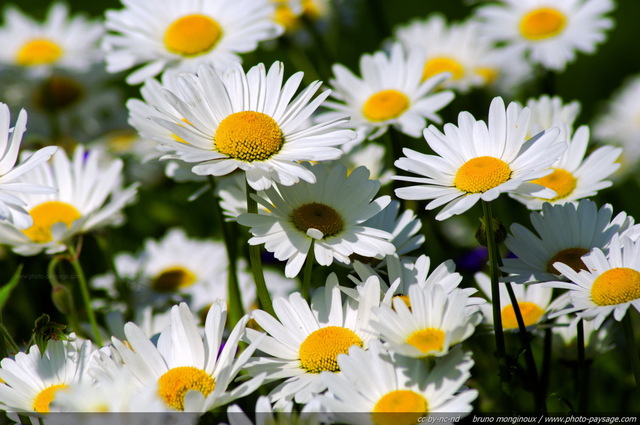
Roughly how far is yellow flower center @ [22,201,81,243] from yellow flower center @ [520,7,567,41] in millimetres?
1740

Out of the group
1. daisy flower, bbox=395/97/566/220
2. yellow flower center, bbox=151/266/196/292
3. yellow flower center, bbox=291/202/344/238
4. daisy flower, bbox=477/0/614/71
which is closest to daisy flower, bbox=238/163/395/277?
yellow flower center, bbox=291/202/344/238

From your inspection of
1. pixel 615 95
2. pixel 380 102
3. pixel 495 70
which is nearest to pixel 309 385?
pixel 380 102

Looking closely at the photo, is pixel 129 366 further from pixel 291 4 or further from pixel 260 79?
pixel 291 4

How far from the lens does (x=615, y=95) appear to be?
3.67 meters

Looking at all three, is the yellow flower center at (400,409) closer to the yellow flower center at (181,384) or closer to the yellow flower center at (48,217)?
the yellow flower center at (181,384)

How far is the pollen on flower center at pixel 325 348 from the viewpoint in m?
1.28

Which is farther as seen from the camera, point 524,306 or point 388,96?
point 388,96

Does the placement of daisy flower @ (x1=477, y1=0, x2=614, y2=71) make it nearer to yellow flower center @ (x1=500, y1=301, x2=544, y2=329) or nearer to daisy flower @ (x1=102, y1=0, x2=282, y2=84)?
daisy flower @ (x1=102, y1=0, x2=282, y2=84)

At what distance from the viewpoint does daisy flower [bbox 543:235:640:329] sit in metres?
1.25

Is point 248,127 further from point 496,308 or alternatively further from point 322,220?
point 496,308

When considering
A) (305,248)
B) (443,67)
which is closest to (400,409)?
(305,248)

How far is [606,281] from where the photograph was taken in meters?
1.27

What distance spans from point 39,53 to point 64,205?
1.51 m

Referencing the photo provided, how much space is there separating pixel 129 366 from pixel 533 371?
716 mm
